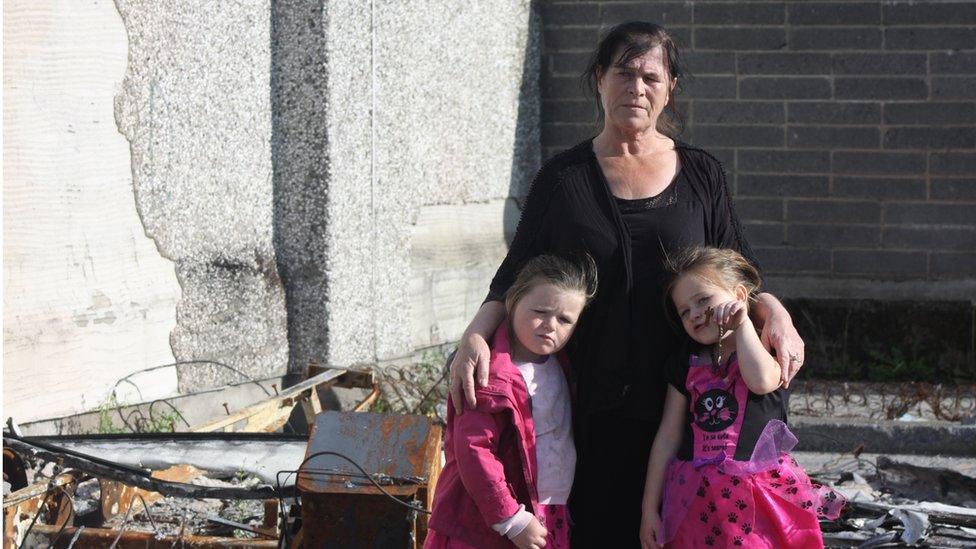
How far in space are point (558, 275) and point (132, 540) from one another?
1.67 meters

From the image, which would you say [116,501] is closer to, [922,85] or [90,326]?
[90,326]

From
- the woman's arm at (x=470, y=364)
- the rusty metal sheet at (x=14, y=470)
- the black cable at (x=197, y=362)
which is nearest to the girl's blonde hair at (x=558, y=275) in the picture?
the woman's arm at (x=470, y=364)

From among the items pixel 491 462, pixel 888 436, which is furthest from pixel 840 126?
pixel 491 462

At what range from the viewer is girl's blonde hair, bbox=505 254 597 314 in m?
3.05

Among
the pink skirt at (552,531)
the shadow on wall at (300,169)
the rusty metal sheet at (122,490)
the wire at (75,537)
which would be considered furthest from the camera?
the shadow on wall at (300,169)

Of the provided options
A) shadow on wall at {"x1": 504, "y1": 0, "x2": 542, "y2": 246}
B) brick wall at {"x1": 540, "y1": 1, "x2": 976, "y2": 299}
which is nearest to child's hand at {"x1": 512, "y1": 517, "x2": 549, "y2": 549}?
shadow on wall at {"x1": 504, "y1": 0, "x2": 542, "y2": 246}

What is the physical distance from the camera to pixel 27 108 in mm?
4648

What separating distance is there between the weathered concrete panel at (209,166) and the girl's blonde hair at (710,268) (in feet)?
9.81

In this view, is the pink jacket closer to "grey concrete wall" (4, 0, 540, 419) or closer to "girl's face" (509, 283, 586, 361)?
"girl's face" (509, 283, 586, 361)

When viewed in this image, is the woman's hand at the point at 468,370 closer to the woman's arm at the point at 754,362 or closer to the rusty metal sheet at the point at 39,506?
the woman's arm at the point at 754,362

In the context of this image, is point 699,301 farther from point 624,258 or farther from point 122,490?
point 122,490

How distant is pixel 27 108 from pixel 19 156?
7.6 inches

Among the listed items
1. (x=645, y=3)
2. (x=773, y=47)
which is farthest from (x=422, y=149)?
(x=773, y=47)

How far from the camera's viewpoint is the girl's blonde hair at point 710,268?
118 inches
